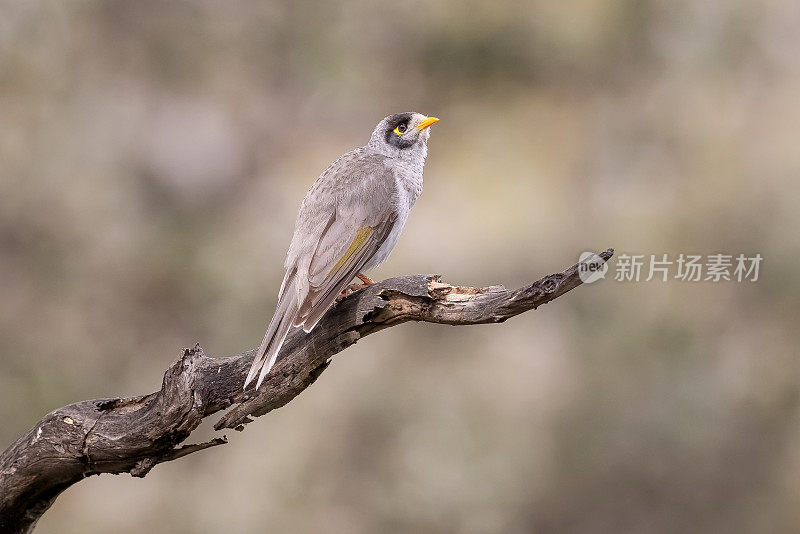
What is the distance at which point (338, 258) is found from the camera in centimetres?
560

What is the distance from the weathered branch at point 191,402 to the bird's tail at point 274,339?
0.53ft

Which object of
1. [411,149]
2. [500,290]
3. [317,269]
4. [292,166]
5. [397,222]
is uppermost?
[292,166]

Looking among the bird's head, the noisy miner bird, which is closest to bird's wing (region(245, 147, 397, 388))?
the noisy miner bird

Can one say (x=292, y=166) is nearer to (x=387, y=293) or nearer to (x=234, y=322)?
(x=234, y=322)

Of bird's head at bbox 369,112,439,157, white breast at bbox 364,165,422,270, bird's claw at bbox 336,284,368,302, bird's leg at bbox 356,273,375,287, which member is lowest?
bird's claw at bbox 336,284,368,302

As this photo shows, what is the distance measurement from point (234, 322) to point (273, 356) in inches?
299

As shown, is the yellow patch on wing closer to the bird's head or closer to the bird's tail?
the bird's tail

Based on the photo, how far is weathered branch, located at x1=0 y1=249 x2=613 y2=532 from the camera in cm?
511

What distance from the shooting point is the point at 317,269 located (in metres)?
5.52

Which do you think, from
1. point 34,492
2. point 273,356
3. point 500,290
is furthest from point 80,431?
point 500,290

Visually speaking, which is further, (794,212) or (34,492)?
(794,212)

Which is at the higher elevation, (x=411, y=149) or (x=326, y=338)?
(x=411, y=149)

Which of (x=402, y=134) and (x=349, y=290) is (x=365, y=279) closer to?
(x=349, y=290)

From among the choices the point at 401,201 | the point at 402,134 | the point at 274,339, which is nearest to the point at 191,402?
the point at 274,339
